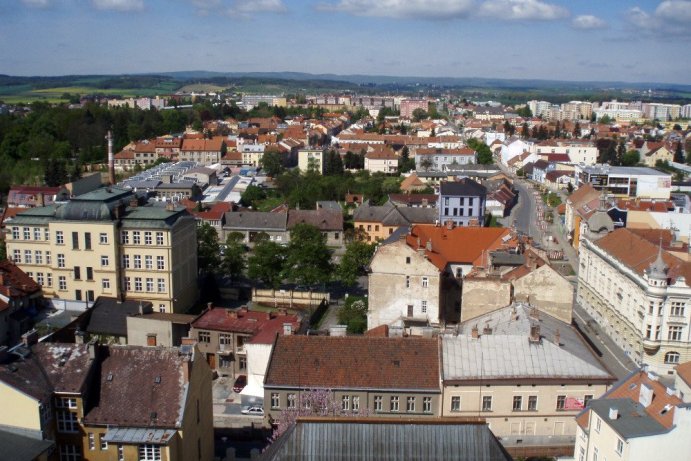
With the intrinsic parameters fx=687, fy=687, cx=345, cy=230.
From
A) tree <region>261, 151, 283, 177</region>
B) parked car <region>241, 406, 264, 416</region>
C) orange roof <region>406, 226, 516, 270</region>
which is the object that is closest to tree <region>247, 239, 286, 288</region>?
orange roof <region>406, 226, 516, 270</region>

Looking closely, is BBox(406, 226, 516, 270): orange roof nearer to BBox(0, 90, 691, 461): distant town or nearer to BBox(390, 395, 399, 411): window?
BBox(0, 90, 691, 461): distant town

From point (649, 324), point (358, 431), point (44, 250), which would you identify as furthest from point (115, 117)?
point (358, 431)

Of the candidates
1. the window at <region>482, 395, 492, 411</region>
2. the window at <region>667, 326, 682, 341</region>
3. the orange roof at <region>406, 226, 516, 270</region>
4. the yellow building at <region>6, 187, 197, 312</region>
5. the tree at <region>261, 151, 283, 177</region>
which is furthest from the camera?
the tree at <region>261, 151, 283, 177</region>

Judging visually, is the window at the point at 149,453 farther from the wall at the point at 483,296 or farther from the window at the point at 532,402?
the wall at the point at 483,296

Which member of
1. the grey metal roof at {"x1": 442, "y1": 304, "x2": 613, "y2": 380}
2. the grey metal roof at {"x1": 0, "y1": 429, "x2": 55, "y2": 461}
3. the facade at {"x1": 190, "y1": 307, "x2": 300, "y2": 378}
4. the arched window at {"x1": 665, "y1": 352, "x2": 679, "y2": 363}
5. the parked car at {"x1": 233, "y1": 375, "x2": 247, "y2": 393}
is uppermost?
the grey metal roof at {"x1": 442, "y1": 304, "x2": 613, "y2": 380}

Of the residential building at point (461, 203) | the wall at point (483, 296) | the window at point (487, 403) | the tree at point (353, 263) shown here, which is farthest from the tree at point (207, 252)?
the window at point (487, 403)

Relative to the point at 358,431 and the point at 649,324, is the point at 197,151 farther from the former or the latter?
the point at 358,431
